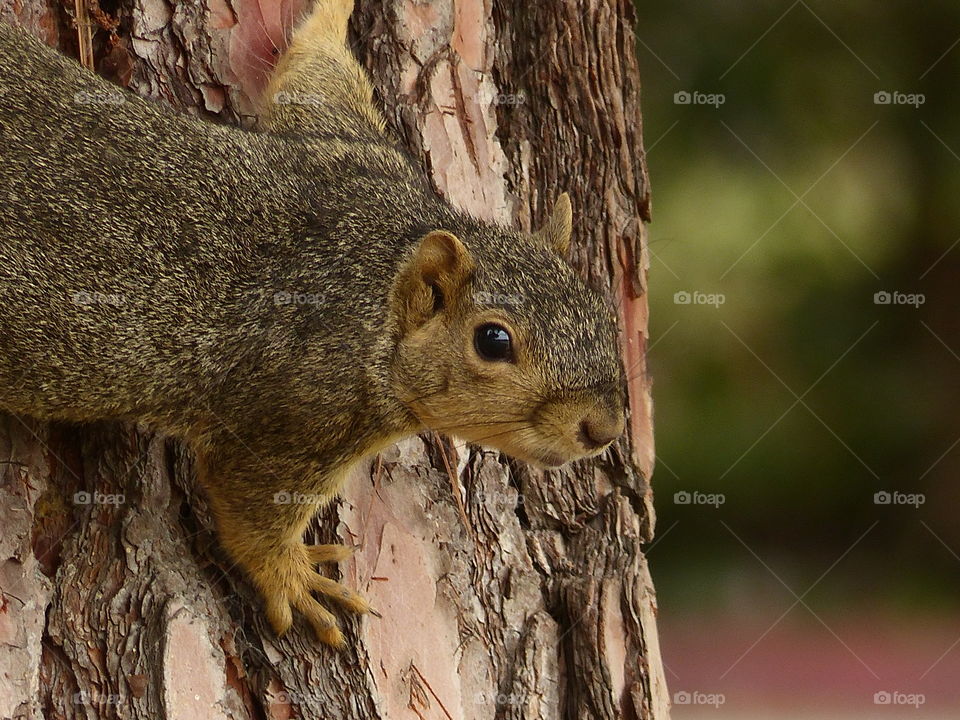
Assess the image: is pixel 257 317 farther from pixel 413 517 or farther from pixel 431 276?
pixel 413 517

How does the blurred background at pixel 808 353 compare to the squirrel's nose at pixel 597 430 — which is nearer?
the squirrel's nose at pixel 597 430

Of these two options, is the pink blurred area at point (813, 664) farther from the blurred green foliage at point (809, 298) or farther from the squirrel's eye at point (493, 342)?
the squirrel's eye at point (493, 342)

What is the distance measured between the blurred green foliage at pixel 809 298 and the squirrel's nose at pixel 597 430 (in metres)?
3.45

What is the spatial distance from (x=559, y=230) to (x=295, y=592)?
977 millimetres

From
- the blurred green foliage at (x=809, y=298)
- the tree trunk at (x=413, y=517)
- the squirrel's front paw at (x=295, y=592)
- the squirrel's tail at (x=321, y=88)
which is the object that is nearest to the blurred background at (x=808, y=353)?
the blurred green foliage at (x=809, y=298)

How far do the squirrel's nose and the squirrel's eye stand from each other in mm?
197

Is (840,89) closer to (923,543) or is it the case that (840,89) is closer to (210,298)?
(923,543)

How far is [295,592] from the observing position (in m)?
2.45

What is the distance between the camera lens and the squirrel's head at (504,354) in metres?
2.24

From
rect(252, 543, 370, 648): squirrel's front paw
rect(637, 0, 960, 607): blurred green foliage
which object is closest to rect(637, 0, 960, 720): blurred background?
rect(637, 0, 960, 607): blurred green foliage

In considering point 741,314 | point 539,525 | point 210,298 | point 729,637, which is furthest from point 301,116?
point 729,637

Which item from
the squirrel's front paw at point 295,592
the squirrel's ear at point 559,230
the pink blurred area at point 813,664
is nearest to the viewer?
the squirrel's front paw at point 295,592

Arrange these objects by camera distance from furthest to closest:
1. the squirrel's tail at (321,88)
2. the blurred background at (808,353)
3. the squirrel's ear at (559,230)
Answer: the blurred background at (808,353) → the squirrel's tail at (321,88) → the squirrel's ear at (559,230)

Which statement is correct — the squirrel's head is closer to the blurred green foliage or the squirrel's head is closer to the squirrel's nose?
the squirrel's nose
